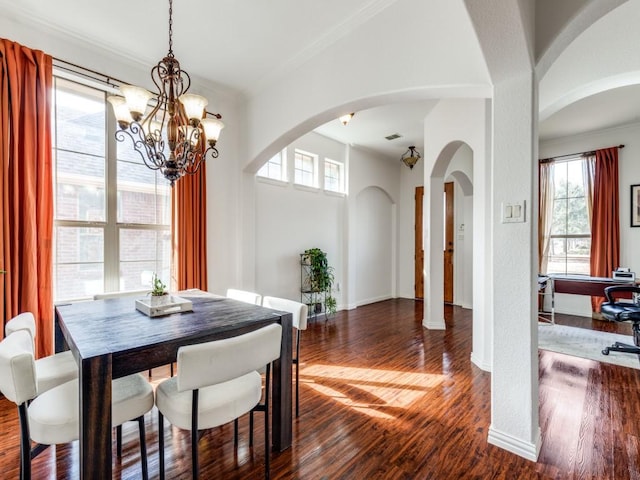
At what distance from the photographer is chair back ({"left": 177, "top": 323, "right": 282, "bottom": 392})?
50.6 inches

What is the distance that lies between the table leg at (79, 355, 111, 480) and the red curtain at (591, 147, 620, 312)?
21.6ft

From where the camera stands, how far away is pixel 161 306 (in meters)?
2.01

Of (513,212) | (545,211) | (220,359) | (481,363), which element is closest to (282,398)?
(220,359)

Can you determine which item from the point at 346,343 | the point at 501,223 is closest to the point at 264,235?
the point at 346,343

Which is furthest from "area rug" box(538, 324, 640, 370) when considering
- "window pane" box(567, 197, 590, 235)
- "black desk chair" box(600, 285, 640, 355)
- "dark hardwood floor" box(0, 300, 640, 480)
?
"window pane" box(567, 197, 590, 235)

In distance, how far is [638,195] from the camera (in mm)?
4793

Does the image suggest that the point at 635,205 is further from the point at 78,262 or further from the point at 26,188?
the point at 26,188

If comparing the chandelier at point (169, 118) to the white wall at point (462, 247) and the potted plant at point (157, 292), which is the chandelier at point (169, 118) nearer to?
the potted plant at point (157, 292)

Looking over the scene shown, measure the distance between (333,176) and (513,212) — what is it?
4.21m

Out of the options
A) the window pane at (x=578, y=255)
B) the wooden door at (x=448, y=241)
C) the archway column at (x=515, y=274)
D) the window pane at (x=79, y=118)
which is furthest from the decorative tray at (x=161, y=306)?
the window pane at (x=578, y=255)

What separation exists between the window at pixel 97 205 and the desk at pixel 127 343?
0.92 m

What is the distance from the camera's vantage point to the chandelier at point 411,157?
582cm

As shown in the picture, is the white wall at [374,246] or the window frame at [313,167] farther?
the white wall at [374,246]

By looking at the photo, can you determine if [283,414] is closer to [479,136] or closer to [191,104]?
[191,104]
